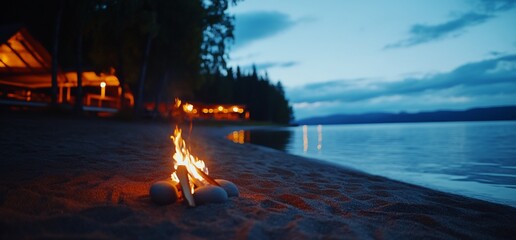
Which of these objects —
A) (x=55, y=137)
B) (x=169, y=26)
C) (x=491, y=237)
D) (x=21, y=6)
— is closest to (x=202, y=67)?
(x=169, y=26)

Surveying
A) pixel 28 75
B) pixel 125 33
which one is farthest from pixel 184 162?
pixel 28 75

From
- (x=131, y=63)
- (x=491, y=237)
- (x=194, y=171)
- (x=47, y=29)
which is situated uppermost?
(x=47, y=29)

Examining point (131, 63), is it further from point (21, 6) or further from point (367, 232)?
point (367, 232)

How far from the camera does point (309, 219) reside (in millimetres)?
3025

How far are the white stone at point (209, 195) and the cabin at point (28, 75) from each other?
18165 mm

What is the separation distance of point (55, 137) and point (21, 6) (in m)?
19.3

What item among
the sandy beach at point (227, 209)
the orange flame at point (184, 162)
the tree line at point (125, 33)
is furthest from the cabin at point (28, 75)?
the orange flame at point (184, 162)

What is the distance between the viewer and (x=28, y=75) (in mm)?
21766

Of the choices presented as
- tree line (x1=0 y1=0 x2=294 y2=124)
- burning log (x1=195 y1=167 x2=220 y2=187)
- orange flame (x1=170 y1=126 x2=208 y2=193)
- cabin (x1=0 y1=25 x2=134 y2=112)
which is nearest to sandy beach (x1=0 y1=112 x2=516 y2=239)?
burning log (x1=195 y1=167 x2=220 y2=187)

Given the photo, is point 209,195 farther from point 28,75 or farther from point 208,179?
A: point 28,75

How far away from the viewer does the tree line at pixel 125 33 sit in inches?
642

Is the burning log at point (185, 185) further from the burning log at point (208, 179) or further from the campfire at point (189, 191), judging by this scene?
the burning log at point (208, 179)

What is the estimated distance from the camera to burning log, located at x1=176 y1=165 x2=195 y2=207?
3221mm

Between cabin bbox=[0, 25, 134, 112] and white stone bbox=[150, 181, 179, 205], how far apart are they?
58.9 feet
